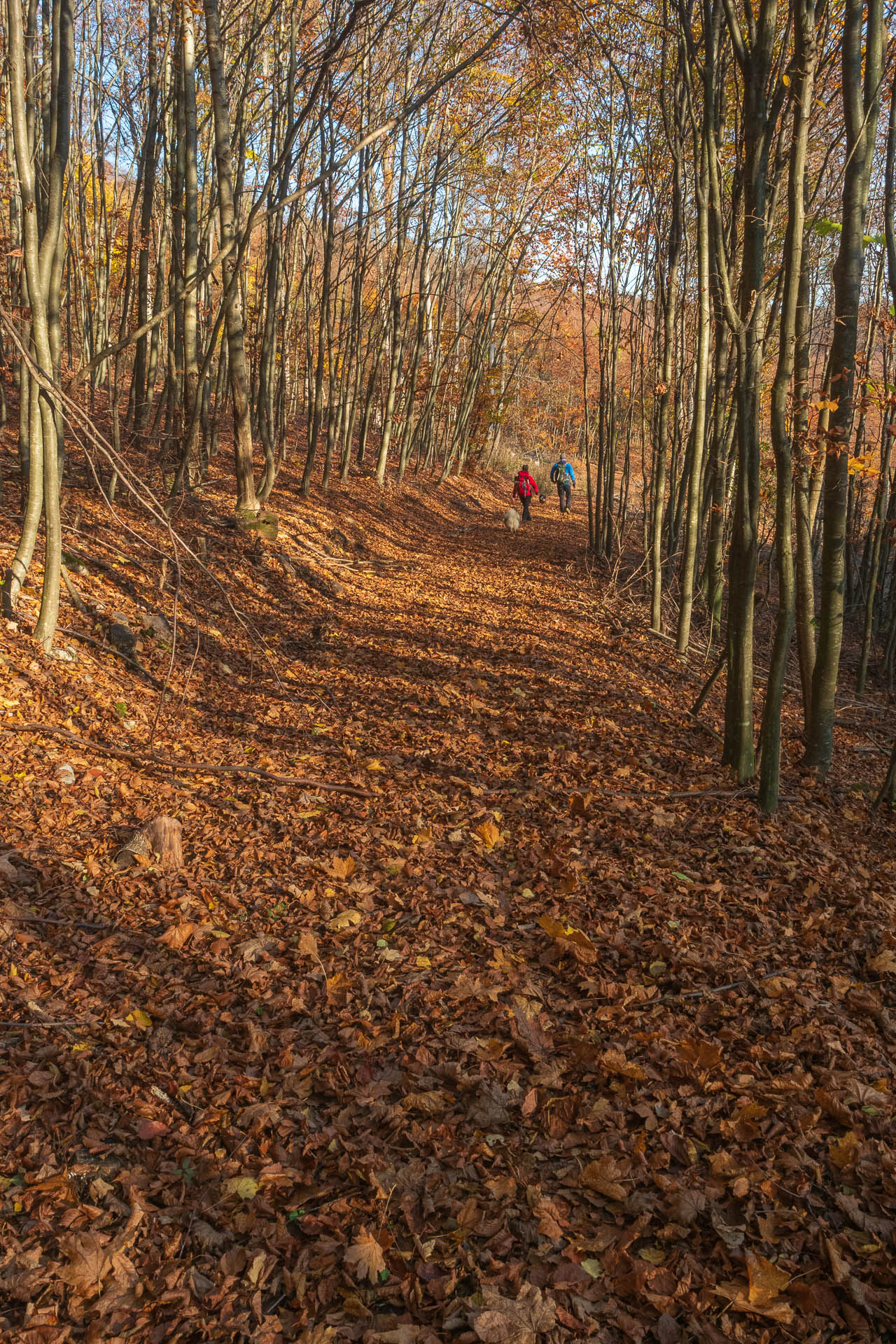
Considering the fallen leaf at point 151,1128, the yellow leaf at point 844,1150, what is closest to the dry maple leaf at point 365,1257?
the fallen leaf at point 151,1128

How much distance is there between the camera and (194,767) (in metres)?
4.93

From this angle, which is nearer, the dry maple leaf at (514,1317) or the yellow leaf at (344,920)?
the dry maple leaf at (514,1317)

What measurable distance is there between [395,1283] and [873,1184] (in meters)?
1.48

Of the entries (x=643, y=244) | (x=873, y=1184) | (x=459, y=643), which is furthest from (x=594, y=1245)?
(x=643, y=244)

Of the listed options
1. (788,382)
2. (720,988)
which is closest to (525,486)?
(788,382)

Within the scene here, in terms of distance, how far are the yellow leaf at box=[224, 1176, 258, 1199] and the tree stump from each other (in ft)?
5.95

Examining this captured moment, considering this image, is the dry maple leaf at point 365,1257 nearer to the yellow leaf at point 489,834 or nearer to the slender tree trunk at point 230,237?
the yellow leaf at point 489,834

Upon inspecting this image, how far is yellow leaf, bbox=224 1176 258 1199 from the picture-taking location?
2371 mm

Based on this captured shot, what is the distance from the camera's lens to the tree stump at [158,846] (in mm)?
3957

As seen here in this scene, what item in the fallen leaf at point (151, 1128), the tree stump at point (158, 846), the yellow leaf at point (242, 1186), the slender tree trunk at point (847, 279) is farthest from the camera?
the slender tree trunk at point (847, 279)

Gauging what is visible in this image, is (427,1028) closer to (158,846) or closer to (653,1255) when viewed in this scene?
(653,1255)

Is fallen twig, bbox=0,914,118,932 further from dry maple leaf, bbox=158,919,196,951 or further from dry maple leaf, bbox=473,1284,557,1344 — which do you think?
dry maple leaf, bbox=473,1284,557,1344

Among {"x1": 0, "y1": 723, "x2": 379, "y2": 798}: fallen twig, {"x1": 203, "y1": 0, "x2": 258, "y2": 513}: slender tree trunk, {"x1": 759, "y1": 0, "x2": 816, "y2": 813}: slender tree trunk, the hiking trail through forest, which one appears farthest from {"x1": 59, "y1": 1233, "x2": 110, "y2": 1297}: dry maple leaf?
{"x1": 203, "y1": 0, "x2": 258, "y2": 513}: slender tree trunk

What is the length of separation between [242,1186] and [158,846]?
201 centimetres
